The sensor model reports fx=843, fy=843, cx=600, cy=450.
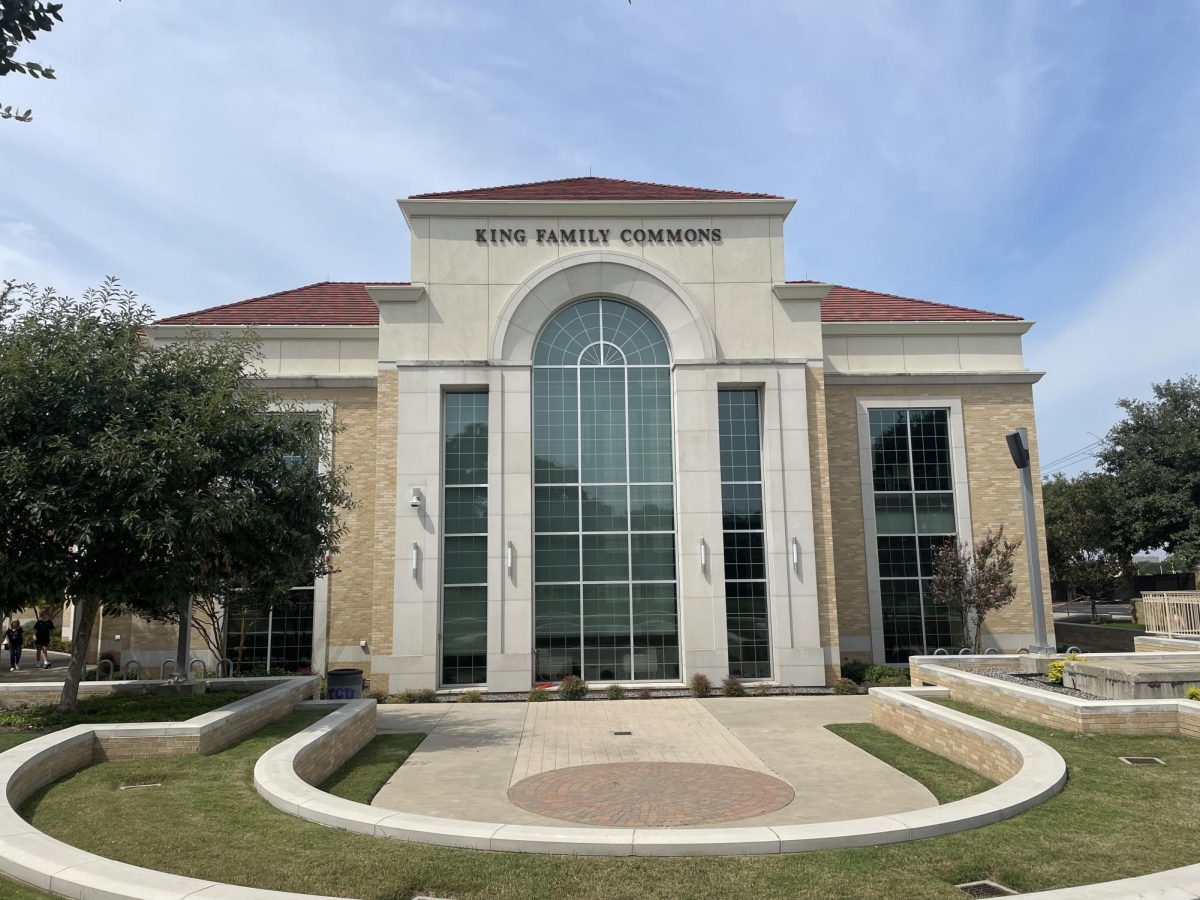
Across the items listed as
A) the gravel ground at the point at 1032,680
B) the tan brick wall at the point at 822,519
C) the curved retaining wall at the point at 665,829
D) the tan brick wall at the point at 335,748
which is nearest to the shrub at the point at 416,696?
the tan brick wall at the point at 335,748

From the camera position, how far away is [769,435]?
73.8 ft

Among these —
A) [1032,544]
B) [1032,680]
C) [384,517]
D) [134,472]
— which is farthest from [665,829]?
[384,517]

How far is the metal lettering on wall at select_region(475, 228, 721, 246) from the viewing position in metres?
22.9

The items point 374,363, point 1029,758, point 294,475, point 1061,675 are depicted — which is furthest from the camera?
point 374,363

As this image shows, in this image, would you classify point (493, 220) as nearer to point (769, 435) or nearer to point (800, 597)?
point (769, 435)

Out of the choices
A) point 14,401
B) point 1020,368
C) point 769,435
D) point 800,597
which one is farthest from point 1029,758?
point 1020,368

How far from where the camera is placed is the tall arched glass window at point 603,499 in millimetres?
21500

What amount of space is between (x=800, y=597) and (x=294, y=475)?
13091 mm

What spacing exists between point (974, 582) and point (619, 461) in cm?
1009

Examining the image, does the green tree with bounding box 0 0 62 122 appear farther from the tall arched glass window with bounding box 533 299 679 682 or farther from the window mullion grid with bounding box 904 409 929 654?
the window mullion grid with bounding box 904 409 929 654

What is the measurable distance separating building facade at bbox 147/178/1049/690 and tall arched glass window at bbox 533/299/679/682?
0.06 m

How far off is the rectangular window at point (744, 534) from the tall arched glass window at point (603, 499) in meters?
1.48

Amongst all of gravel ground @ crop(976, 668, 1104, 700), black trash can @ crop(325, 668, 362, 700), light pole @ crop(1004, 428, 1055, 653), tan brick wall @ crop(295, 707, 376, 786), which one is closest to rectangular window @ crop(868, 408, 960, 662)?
light pole @ crop(1004, 428, 1055, 653)

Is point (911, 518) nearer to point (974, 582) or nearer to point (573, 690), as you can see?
point (974, 582)
